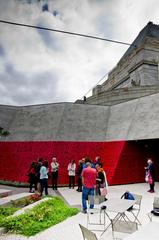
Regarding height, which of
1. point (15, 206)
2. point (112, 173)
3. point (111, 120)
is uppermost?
point (111, 120)

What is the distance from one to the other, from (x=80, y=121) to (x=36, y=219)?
40.5ft

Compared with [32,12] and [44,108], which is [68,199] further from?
[44,108]

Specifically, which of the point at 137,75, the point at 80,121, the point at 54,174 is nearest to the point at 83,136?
the point at 80,121

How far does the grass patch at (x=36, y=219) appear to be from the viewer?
6.65 meters

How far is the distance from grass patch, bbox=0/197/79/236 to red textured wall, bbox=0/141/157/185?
731 cm

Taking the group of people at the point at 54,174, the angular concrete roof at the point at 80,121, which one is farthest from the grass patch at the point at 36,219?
the angular concrete roof at the point at 80,121

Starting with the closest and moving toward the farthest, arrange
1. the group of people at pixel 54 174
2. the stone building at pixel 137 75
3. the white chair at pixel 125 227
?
the white chair at pixel 125 227
the group of people at pixel 54 174
the stone building at pixel 137 75

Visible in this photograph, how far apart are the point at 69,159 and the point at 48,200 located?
710 centimetres

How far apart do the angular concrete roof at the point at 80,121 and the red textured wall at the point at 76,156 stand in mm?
971

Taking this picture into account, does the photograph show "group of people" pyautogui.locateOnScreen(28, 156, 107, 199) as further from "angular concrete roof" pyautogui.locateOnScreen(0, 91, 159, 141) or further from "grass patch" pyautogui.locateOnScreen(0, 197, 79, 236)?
"angular concrete roof" pyautogui.locateOnScreen(0, 91, 159, 141)

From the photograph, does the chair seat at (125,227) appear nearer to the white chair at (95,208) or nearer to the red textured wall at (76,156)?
the white chair at (95,208)

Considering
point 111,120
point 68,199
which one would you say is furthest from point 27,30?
point 111,120

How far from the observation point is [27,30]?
7223 mm

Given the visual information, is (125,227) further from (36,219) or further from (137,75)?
(137,75)
